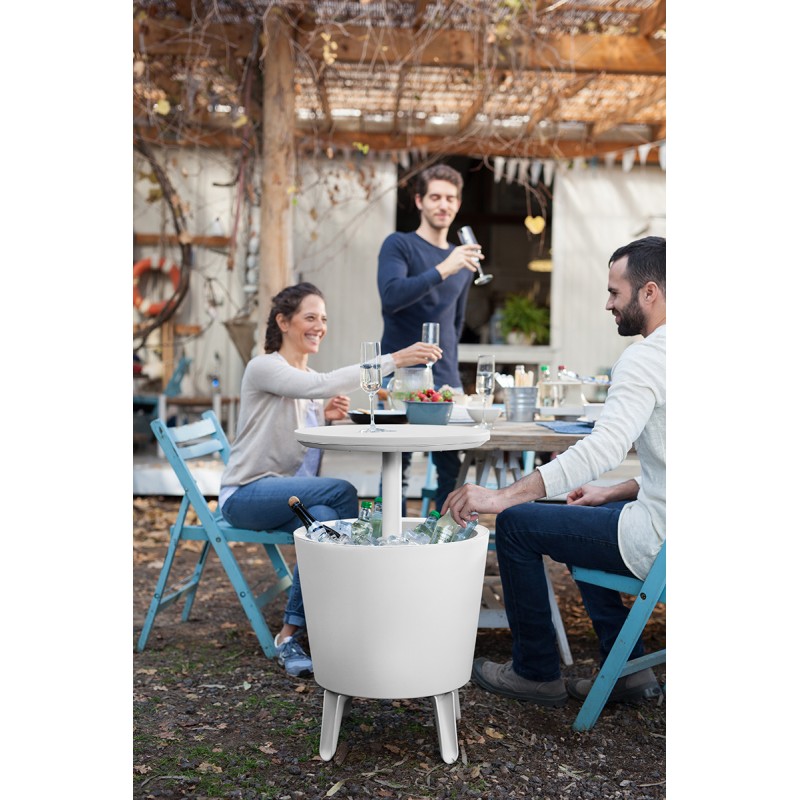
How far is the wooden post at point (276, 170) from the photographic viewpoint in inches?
220

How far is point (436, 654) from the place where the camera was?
2229 mm

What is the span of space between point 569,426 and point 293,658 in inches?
46.4

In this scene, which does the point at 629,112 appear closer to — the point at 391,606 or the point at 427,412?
the point at 427,412

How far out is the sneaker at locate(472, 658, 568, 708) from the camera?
269 cm

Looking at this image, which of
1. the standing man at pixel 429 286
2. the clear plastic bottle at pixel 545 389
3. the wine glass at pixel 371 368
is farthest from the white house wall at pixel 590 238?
the wine glass at pixel 371 368

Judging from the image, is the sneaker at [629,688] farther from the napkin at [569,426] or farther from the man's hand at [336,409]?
the man's hand at [336,409]

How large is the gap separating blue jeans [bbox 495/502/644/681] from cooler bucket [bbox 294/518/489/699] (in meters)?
0.33

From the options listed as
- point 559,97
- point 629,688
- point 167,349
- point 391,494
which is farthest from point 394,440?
point 167,349

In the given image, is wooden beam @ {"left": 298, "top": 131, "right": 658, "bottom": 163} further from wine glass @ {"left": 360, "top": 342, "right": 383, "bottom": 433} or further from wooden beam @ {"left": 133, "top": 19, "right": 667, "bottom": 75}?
wine glass @ {"left": 360, "top": 342, "right": 383, "bottom": 433}

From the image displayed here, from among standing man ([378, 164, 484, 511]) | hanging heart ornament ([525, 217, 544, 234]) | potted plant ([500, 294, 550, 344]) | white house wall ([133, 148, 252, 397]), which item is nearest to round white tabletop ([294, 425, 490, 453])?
standing man ([378, 164, 484, 511])

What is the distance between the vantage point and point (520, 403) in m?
3.28

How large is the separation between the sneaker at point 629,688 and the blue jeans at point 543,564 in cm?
7
